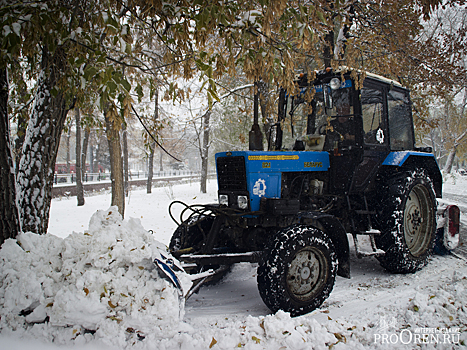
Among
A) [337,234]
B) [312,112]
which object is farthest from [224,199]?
[312,112]

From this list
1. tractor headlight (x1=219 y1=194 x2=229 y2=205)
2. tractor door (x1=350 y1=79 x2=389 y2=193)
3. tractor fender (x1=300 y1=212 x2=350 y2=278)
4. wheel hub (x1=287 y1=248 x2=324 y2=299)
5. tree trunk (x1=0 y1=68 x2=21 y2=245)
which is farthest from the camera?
tractor door (x1=350 y1=79 x2=389 y2=193)

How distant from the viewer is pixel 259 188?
→ 12.9 ft

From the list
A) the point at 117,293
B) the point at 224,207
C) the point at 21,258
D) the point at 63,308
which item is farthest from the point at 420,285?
the point at 21,258

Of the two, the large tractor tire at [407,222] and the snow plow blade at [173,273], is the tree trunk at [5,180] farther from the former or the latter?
the large tractor tire at [407,222]

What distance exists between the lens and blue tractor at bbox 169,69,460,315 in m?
3.46

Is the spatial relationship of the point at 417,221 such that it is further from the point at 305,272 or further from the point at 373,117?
the point at 305,272

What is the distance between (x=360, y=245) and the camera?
434 cm

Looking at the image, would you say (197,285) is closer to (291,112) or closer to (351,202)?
(351,202)

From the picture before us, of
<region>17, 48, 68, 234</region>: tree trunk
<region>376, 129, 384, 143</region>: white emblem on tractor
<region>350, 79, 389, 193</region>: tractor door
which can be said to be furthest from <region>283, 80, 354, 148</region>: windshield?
<region>17, 48, 68, 234</region>: tree trunk

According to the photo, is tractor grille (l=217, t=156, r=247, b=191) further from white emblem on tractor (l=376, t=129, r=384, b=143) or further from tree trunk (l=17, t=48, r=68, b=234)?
white emblem on tractor (l=376, t=129, r=384, b=143)

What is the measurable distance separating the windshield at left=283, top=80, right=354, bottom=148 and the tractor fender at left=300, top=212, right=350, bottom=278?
133 cm

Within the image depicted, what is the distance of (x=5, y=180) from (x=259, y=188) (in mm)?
2668

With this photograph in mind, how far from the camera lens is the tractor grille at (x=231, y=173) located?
392 cm

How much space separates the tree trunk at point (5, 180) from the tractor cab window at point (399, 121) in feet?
16.4
